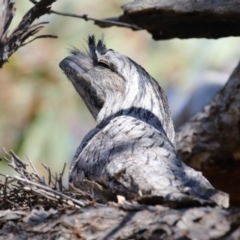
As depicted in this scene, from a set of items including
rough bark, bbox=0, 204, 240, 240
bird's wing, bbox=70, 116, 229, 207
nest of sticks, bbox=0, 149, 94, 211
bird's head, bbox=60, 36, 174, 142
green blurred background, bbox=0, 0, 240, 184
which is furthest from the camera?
green blurred background, bbox=0, 0, 240, 184

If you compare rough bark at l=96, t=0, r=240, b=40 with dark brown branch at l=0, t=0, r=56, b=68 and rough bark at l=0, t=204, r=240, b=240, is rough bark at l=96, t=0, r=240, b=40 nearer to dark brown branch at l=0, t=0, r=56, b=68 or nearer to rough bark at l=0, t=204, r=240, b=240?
dark brown branch at l=0, t=0, r=56, b=68

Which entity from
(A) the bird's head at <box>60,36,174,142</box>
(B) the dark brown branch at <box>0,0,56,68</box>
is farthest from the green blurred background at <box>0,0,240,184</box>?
(B) the dark brown branch at <box>0,0,56,68</box>

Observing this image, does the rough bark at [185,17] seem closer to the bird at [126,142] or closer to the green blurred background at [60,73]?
the bird at [126,142]

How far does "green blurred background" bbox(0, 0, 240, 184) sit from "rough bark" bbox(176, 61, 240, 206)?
504 centimetres

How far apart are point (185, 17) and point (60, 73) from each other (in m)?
6.81

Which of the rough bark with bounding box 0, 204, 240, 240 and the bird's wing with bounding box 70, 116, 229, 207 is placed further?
the bird's wing with bounding box 70, 116, 229, 207

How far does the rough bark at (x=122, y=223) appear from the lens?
105 inches

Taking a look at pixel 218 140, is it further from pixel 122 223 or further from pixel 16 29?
pixel 122 223

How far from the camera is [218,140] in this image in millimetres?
5883

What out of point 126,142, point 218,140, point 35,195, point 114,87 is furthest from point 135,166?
point 218,140

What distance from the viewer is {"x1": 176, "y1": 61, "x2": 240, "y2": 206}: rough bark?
566 centimetres

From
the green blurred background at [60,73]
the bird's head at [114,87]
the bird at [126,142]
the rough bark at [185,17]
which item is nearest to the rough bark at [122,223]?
the bird at [126,142]

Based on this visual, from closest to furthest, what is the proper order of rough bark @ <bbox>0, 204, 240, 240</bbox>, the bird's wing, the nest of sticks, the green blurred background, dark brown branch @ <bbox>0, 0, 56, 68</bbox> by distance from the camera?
rough bark @ <bbox>0, 204, 240, 240</bbox> → the bird's wing → the nest of sticks → dark brown branch @ <bbox>0, 0, 56, 68</bbox> → the green blurred background

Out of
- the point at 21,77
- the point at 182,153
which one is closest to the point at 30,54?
the point at 21,77
